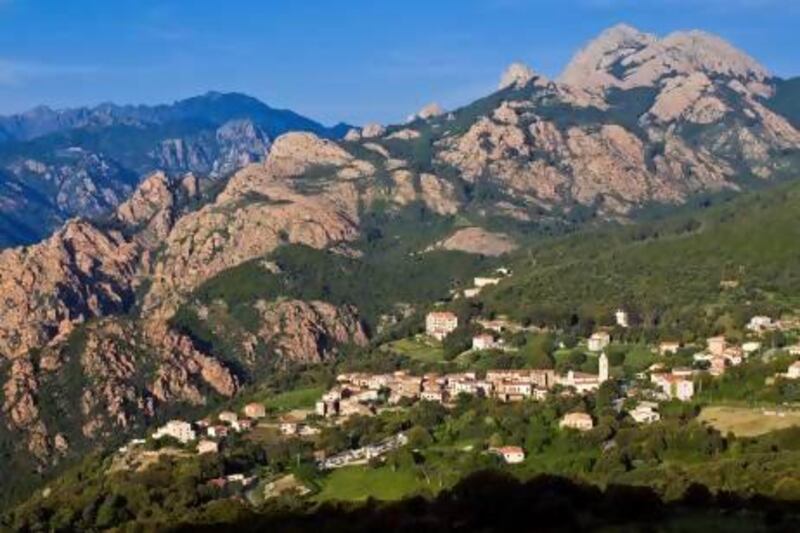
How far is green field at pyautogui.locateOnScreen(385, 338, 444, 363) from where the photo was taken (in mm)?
169500

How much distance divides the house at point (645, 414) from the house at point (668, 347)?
102 ft

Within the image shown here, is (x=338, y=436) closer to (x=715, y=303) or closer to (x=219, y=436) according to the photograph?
(x=219, y=436)

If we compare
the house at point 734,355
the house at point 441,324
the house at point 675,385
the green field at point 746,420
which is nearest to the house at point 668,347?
the house at point 734,355

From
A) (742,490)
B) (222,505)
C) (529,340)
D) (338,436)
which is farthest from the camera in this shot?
(529,340)

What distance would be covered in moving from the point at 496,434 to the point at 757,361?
33758 mm

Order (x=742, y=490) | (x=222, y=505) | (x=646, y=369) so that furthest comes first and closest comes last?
1. (x=646, y=369)
2. (x=222, y=505)
3. (x=742, y=490)

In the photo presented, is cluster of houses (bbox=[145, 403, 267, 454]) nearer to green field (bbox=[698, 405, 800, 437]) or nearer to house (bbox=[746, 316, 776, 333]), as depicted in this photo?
green field (bbox=[698, 405, 800, 437])

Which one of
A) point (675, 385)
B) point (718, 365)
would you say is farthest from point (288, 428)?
point (718, 365)

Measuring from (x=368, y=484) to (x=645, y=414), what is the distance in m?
29.2

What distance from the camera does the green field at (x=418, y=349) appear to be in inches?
6673

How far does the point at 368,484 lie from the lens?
98500mm

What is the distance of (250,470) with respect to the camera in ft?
366

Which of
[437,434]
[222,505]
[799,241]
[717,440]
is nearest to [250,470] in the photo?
[437,434]

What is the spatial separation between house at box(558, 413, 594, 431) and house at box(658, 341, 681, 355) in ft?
126
